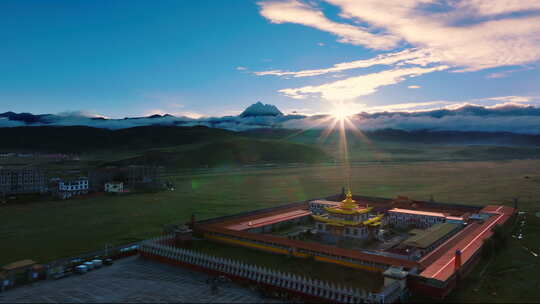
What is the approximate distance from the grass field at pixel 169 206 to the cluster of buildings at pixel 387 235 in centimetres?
260

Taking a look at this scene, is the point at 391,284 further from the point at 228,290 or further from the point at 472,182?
the point at 472,182

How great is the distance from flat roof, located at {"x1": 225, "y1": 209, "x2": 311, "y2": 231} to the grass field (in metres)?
9.37

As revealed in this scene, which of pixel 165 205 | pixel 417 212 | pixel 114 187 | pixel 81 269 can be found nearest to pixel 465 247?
pixel 417 212

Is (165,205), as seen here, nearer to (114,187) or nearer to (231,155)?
(114,187)

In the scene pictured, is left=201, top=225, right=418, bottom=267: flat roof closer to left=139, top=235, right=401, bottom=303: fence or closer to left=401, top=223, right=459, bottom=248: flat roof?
left=139, top=235, right=401, bottom=303: fence

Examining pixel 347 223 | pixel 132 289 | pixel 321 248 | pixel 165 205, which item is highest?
pixel 347 223

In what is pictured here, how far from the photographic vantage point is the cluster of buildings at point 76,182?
63.5m

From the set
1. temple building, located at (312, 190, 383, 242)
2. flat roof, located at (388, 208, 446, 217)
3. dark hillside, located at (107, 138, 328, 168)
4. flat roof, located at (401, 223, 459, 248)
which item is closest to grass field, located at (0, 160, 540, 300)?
flat roof, located at (401, 223, 459, 248)

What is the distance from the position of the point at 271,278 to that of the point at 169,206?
34723 millimetres

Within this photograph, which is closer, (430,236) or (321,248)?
(321,248)

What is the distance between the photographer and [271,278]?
2270cm

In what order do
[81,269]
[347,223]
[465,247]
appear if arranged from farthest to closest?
1. [347,223]
2. [465,247]
3. [81,269]

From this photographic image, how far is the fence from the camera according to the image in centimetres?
1978

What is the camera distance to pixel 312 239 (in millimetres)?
34062
